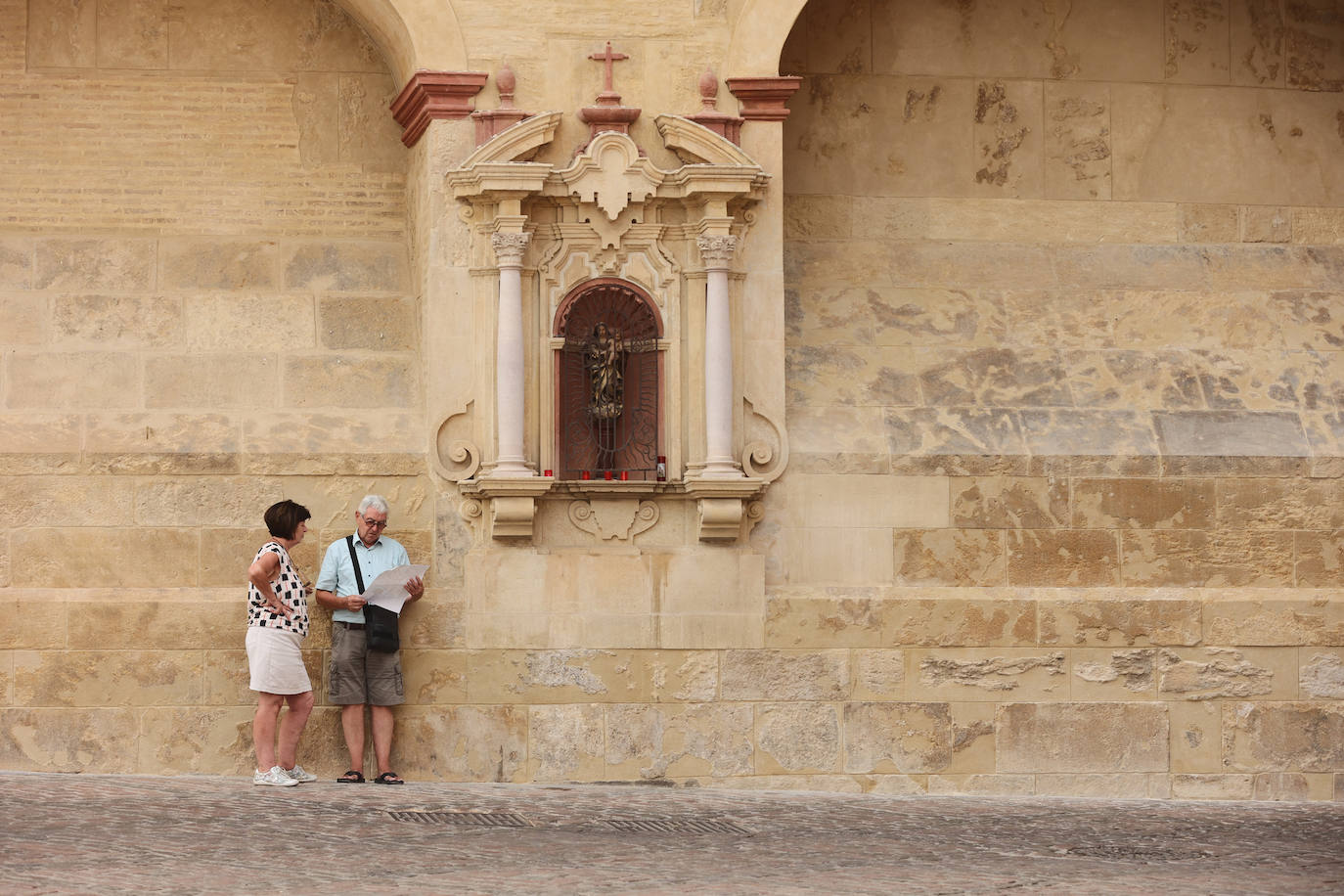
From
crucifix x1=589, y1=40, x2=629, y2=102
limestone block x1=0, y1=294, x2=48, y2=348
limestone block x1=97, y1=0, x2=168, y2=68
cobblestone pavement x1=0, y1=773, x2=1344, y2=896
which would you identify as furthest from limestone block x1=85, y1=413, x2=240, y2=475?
crucifix x1=589, y1=40, x2=629, y2=102

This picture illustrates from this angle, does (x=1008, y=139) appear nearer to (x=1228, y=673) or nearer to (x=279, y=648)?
(x=1228, y=673)

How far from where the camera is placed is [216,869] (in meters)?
7.93

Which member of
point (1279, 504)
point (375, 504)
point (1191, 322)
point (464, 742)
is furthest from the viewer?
point (1191, 322)

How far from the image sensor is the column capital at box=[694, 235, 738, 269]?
1131 centimetres

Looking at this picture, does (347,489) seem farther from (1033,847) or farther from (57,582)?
(1033,847)

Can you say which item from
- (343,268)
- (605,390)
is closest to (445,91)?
(343,268)

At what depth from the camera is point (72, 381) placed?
11531mm

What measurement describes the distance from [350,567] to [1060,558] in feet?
13.0

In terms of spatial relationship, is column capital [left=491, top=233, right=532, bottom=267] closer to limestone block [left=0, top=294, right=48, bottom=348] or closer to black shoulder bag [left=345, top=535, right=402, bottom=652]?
black shoulder bag [left=345, top=535, right=402, bottom=652]

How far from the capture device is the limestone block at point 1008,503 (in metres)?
11.6

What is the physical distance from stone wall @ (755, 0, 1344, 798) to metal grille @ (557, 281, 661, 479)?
88 cm

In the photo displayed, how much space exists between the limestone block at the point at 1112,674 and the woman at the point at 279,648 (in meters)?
4.21

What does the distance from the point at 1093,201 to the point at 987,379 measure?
1.48 m

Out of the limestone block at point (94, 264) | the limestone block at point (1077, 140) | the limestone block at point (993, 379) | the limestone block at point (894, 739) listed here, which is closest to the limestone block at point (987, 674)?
the limestone block at point (894, 739)
